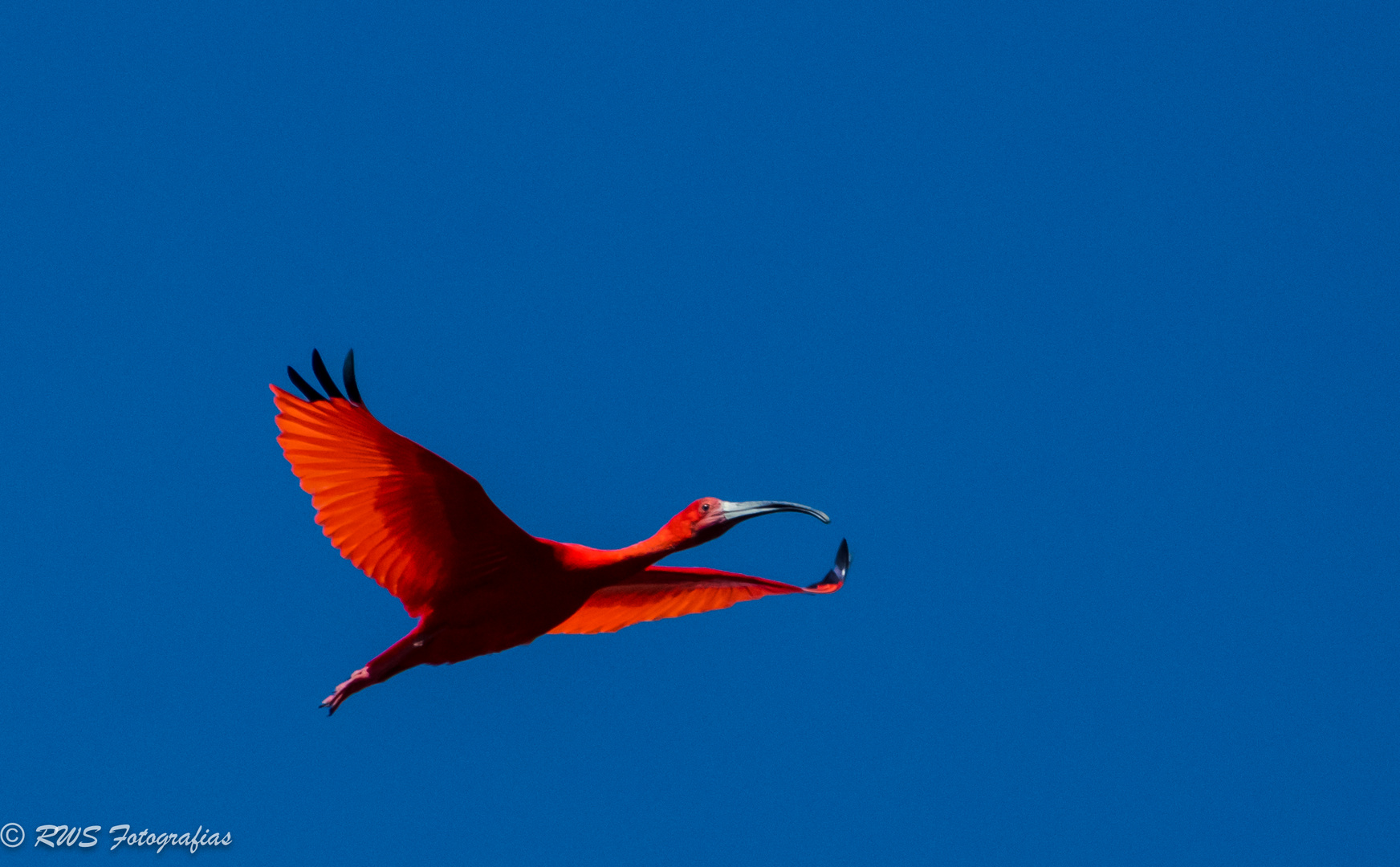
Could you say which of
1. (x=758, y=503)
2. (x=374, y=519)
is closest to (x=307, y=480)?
(x=374, y=519)

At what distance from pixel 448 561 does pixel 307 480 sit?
1349 mm

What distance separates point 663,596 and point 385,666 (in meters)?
3.34

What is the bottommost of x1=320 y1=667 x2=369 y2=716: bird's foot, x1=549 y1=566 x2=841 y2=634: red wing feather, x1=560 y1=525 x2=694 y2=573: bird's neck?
x1=320 y1=667 x2=369 y2=716: bird's foot

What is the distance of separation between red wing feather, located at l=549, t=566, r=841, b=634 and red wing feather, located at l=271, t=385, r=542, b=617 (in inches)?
86.2

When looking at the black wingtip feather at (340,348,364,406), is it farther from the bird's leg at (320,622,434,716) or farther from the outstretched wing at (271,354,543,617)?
the bird's leg at (320,622,434,716)

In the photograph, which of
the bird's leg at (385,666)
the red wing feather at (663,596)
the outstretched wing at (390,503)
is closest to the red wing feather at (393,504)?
the outstretched wing at (390,503)

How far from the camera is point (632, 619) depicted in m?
15.2

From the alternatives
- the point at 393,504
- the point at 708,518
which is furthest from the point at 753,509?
the point at 393,504

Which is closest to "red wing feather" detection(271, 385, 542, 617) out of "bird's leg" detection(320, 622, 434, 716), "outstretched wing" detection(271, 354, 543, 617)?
"outstretched wing" detection(271, 354, 543, 617)

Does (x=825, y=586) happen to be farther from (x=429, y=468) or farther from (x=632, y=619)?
(x=429, y=468)

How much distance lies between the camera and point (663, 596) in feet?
49.8

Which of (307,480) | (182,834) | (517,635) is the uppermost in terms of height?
(307,480)

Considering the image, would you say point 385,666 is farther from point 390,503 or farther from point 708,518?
point 708,518

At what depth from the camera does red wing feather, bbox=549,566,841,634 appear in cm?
1489
